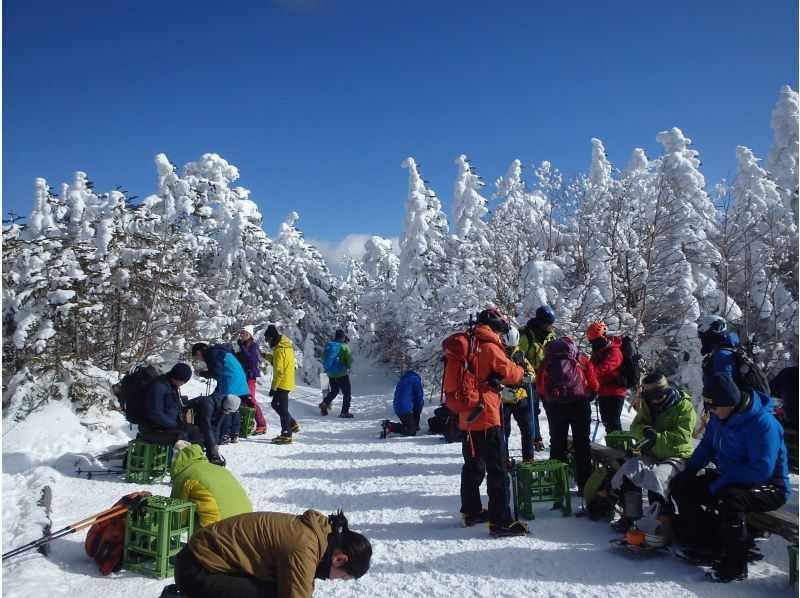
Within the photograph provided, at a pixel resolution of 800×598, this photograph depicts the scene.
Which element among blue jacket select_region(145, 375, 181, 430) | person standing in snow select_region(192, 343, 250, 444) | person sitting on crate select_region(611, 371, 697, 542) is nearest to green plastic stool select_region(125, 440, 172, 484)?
blue jacket select_region(145, 375, 181, 430)

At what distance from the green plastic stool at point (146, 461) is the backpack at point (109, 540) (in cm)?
243

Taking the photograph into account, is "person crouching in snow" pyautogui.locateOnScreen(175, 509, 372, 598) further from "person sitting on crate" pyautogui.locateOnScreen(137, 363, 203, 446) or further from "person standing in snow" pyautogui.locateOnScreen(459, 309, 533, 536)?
"person sitting on crate" pyautogui.locateOnScreen(137, 363, 203, 446)

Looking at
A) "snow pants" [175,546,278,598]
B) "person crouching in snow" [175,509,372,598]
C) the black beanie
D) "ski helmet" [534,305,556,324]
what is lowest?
"snow pants" [175,546,278,598]

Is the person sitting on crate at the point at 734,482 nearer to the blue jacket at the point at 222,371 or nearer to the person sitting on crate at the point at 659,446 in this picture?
the person sitting on crate at the point at 659,446

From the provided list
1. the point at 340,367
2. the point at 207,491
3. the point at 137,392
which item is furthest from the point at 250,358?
the point at 207,491

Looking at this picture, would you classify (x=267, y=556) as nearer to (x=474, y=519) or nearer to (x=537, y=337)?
(x=474, y=519)

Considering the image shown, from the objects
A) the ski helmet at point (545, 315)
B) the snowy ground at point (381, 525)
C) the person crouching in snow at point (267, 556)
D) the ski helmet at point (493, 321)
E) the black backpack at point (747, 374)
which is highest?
the ski helmet at point (545, 315)

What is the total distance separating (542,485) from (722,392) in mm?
2265

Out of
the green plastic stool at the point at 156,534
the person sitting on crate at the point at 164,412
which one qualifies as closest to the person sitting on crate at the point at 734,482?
the green plastic stool at the point at 156,534

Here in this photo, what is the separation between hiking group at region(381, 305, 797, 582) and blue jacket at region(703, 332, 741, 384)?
1cm

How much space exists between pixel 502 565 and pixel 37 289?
10.7 meters

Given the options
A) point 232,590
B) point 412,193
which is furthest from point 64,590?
point 412,193

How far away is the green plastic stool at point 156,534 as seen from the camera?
4.74 m

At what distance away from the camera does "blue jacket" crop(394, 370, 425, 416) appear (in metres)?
10.8
